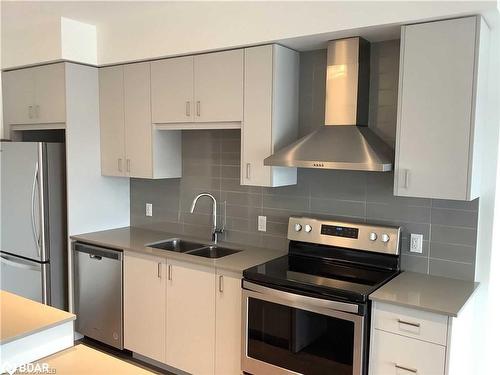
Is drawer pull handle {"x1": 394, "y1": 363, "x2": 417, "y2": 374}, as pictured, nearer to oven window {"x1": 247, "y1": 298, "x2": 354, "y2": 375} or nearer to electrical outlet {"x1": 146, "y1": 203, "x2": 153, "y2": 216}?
oven window {"x1": 247, "y1": 298, "x2": 354, "y2": 375}

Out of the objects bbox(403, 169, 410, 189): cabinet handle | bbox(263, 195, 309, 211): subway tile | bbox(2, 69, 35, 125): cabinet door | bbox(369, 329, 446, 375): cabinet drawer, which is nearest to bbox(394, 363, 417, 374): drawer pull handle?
bbox(369, 329, 446, 375): cabinet drawer

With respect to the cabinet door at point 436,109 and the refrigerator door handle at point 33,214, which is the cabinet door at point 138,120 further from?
the cabinet door at point 436,109

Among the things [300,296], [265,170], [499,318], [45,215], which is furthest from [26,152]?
[499,318]

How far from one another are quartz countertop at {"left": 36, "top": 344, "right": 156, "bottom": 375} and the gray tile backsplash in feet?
5.49

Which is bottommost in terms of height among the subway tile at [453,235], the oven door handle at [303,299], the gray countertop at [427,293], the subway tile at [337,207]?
the oven door handle at [303,299]

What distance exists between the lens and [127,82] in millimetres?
3605

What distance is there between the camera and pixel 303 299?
244 cm

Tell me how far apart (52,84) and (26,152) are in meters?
0.59

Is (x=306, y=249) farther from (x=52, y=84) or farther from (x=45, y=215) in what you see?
(x=52, y=84)

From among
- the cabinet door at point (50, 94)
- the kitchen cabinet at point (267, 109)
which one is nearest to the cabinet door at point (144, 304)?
the kitchen cabinet at point (267, 109)

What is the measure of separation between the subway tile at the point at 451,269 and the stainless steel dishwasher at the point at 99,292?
2.18m

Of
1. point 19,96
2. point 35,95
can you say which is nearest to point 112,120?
point 35,95

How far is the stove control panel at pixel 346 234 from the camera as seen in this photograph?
2701mm

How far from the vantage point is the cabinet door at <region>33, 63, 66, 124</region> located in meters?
3.61
